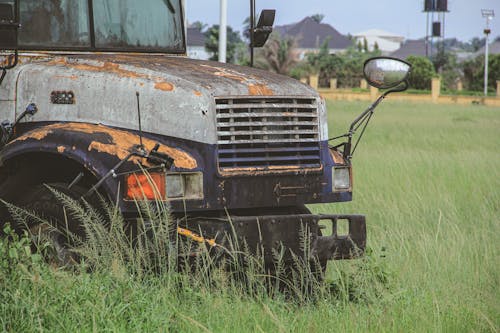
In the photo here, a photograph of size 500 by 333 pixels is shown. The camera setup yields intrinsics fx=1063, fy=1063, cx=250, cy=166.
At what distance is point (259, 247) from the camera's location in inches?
246

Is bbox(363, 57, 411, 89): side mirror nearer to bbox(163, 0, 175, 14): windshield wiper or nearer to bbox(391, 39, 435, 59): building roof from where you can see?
bbox(163, 0, 175, 14): windshield wiper

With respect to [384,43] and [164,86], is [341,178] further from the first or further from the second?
[384,43]

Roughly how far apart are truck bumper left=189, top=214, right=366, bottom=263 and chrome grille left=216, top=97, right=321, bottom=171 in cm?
36

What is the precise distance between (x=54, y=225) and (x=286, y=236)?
139 centimetres

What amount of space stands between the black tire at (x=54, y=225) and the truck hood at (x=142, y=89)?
503 mm

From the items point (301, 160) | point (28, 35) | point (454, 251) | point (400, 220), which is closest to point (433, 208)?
point (400, 220)

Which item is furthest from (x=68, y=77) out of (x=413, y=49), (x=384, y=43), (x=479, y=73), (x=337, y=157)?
(x=384, y=43)

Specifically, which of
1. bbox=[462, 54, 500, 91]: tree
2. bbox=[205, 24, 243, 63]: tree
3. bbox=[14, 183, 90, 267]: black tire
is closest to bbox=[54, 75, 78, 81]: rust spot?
bbox=[14, 183, 90, 267]: black tire

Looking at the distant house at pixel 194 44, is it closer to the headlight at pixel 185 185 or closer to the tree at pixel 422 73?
the headlight at pixel 185 185

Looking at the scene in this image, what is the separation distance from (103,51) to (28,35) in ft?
1.72

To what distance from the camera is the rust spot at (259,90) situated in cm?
652

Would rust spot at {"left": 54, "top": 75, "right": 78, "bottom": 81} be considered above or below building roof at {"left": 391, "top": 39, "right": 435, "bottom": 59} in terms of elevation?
above

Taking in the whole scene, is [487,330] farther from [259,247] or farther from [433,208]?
[433,208]

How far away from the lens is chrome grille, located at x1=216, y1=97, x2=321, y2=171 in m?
6.36
